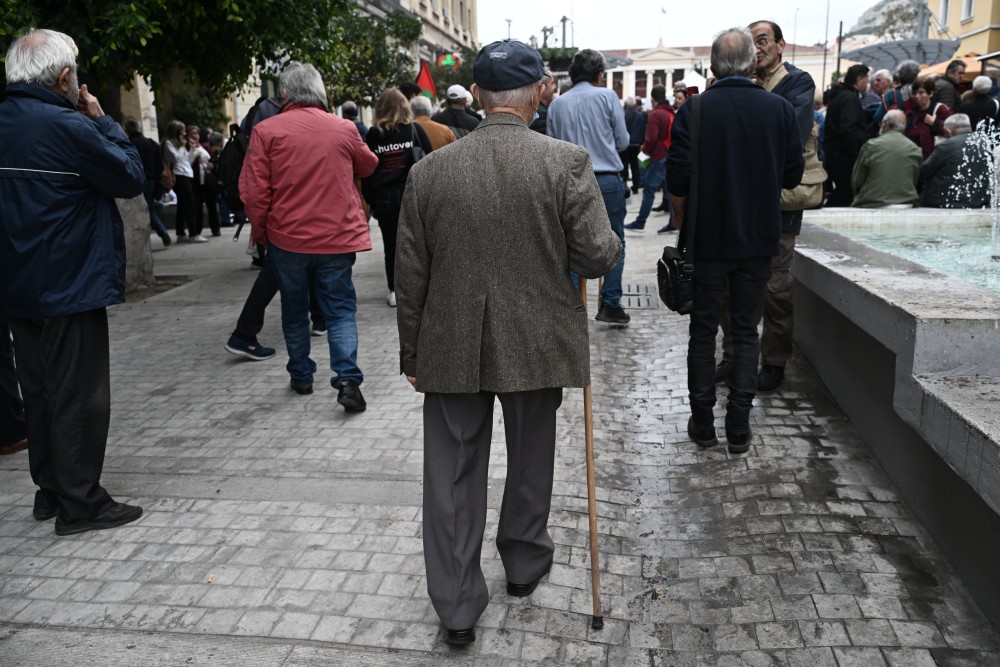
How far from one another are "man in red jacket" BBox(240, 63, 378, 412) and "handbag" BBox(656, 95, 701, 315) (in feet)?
6.92

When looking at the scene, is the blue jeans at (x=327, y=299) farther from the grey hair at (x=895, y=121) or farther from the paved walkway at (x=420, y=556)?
the grey hair at (x=895, y=121)

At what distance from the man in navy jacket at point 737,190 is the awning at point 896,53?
20.6m

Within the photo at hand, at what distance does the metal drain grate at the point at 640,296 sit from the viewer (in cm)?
884

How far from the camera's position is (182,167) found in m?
15.2

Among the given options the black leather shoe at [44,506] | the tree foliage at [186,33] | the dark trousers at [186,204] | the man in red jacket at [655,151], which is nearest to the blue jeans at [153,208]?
the dark trousers at [186,204]

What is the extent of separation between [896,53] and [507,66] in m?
23.9

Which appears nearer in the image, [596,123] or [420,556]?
[420,556]

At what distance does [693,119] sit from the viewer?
4.72 metres

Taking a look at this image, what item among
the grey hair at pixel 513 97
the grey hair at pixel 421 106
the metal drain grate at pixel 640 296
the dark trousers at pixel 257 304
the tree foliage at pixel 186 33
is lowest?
the metal drain grate at pixel 640 296

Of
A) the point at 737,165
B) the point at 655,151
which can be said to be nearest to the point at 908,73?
the point at 655,151

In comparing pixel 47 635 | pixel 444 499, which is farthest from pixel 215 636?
pixel 444 499

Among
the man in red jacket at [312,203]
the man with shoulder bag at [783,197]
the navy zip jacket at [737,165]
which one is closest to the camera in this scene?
the navy zip jacket at [737,165]

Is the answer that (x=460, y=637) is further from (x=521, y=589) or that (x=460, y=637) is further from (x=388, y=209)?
(x=388, y=209)

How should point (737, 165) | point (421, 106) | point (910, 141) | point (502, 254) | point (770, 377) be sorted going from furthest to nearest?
point (910, 141) → point (421, 106) → point (770, 377) → point (737, 165) → point (502, 254)
